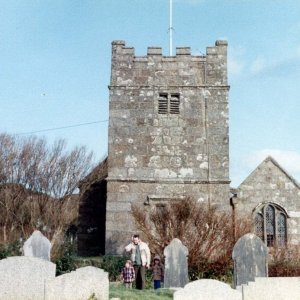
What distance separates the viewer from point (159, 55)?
940 inches

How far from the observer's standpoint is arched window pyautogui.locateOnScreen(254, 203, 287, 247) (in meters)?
23.8

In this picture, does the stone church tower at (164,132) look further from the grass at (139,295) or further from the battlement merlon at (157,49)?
the grass at (139,295)

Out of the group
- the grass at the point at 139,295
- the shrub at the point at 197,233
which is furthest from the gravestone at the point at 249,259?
the grass at the point at 139,295

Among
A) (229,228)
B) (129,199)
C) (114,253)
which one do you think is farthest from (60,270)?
(229,228)

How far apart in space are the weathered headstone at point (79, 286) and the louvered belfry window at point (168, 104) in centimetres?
1332

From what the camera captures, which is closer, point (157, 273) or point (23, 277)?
point (23, 277)

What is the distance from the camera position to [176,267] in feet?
54.2

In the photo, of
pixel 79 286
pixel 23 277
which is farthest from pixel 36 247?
pixel 79 286

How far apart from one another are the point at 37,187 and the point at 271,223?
34.9 feet

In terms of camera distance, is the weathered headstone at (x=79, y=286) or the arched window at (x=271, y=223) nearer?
the weathered headstone at (x=79, y=286)

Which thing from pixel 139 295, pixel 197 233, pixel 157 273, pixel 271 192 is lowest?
pixel 139 295

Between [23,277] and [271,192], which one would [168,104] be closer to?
[271,192]

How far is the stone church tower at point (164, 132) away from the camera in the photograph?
74.7ft

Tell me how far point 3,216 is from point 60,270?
18.0ft
